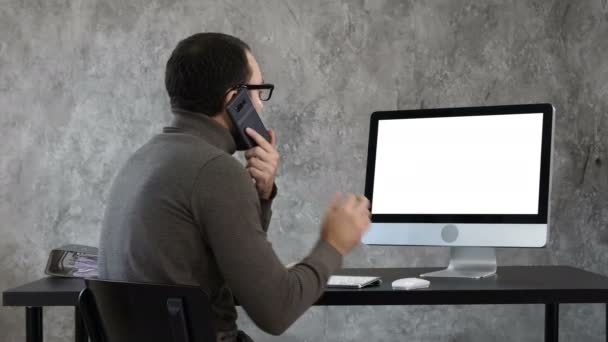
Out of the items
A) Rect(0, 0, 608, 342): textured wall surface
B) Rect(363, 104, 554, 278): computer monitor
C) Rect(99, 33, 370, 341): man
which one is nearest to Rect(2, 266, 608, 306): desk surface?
Rect(363, 104, 554, 278): computer monitor

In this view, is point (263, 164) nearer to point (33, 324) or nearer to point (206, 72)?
point (206, 72)

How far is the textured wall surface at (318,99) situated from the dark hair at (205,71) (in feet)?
7.10

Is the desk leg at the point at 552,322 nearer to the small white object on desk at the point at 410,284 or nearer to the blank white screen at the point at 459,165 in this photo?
the blank white screen at the point at 459,165

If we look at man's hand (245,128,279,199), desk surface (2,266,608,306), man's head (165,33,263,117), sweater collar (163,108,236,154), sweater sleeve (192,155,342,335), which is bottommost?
desk surface (2,266,608,306)

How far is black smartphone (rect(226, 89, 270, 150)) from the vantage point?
5.23 ft

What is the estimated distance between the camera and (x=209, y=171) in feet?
4.58

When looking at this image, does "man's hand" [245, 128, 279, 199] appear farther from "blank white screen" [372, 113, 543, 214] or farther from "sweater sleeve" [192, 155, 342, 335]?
"blank white screen" [372, 113, 543, 214]

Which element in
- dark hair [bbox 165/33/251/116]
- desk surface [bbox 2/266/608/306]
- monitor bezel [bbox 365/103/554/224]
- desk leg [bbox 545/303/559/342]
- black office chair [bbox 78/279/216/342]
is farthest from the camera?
desk leg [bbox 545/303/559/342]

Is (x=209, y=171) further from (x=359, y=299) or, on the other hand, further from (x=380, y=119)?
(x=380, y=119)

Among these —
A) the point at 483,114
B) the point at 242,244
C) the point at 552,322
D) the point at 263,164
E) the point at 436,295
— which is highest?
the point at 483,114

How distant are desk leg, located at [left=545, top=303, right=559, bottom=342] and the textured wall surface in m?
1.34

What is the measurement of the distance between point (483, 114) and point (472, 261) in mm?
443

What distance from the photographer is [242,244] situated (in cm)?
136

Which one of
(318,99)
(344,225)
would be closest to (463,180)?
(344,225)
